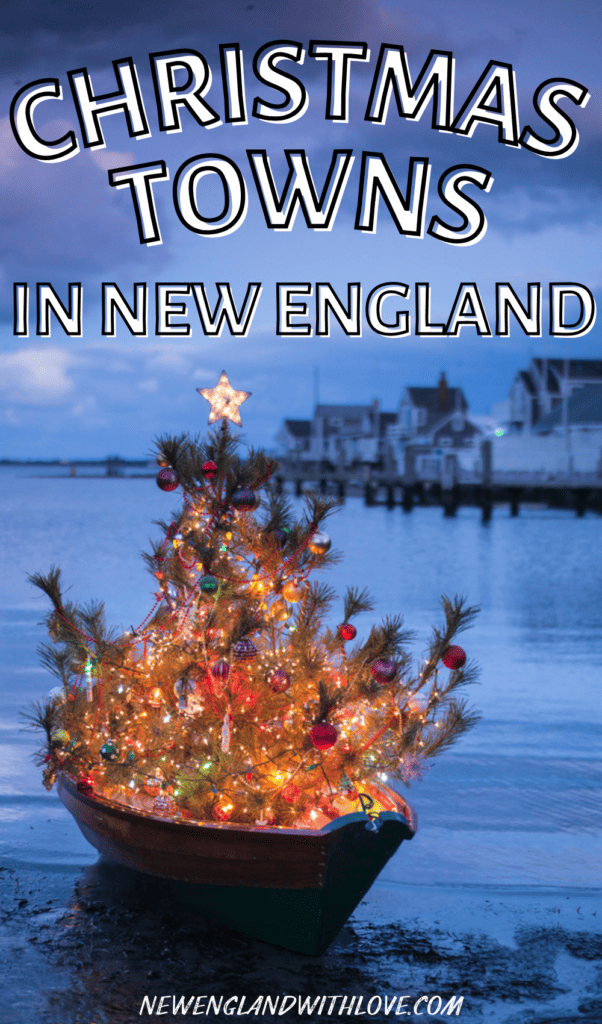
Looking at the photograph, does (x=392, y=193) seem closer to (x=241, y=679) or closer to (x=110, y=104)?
(x=110, y=104)

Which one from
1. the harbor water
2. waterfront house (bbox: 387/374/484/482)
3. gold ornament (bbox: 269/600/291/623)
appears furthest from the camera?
waterfront house (bbox: 387/374/484/482)

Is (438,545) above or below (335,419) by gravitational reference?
below

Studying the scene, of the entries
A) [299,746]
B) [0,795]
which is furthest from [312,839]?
[0,795]

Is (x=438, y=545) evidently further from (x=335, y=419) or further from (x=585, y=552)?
(x=335, y=419)

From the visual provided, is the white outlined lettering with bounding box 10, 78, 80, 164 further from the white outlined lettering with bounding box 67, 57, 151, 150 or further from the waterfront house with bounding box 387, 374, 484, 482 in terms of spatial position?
the waterfront house with bounding box 387, 374, 484, 482

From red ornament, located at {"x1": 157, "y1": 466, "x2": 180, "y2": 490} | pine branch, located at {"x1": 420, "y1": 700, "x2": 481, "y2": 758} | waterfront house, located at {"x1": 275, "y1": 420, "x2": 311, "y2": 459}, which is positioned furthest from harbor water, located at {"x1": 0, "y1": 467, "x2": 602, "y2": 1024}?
waterfront house, located at {"x1": 275, "y1": 420, "x2": 311, "y2": 459}

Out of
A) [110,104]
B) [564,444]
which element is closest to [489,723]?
[110,104]

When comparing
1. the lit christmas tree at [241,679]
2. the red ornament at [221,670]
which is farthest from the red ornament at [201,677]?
the red ornament at [221,670]
